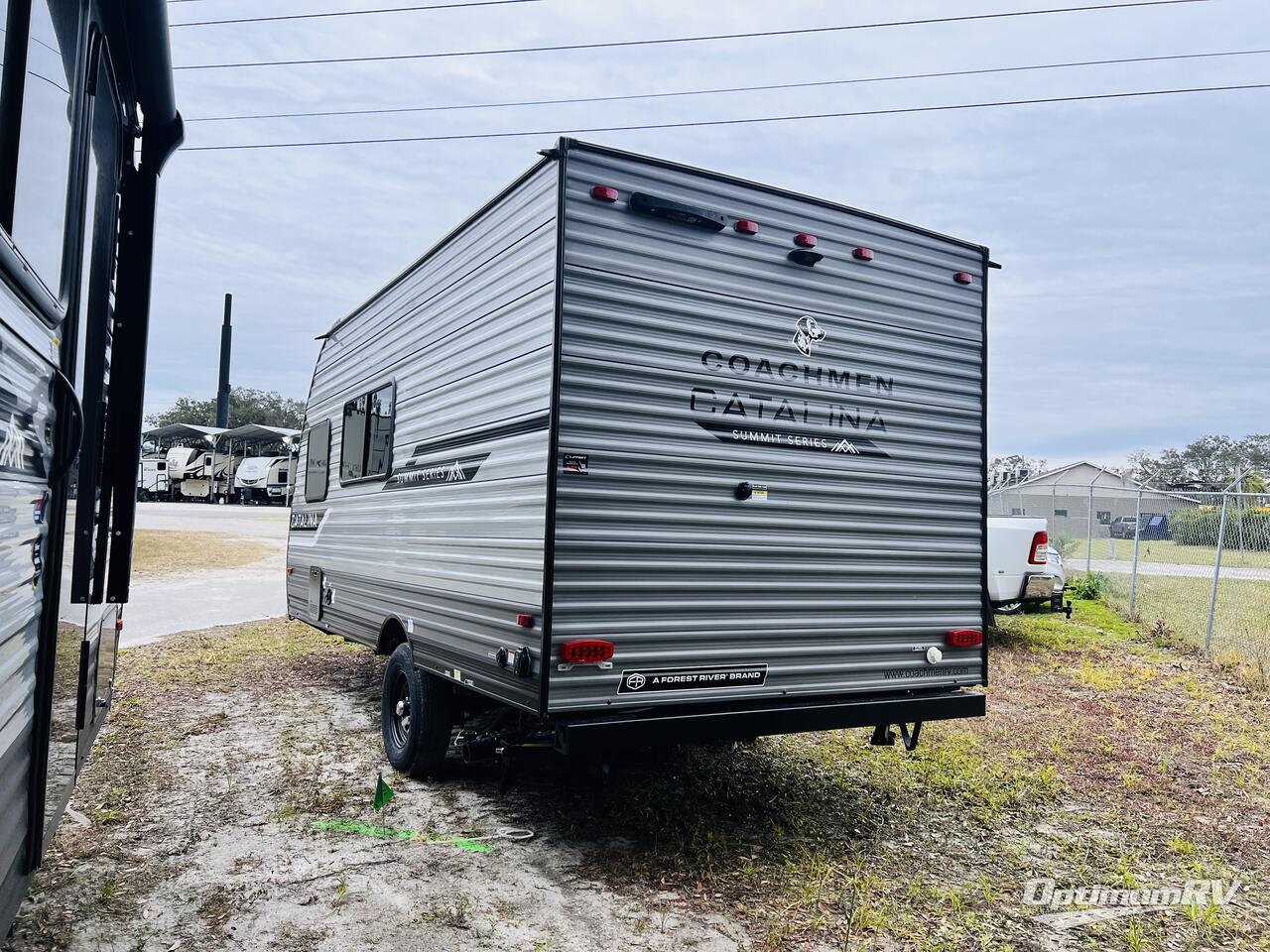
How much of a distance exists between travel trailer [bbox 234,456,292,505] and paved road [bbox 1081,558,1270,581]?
35555mm

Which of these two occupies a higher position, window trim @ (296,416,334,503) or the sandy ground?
window trim @ (296,416,334,503)

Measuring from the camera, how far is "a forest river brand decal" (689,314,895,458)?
464 cm

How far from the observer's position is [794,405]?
485 centimetres

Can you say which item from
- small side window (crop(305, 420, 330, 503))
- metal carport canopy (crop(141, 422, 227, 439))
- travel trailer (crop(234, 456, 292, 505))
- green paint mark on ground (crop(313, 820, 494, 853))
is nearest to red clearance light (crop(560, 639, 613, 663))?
green paint mark on ground (crop(313, 820, 494, 853))

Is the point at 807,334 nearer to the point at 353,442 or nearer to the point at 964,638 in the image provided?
the point at 964,638

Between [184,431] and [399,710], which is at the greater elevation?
[184,431]

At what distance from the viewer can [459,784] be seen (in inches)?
218

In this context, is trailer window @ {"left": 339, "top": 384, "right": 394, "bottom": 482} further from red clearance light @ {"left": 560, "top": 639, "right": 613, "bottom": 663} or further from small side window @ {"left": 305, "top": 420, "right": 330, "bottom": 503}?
red clearance light @ {"left": 560, "top": 639, "right": 613, "bottom": 663}

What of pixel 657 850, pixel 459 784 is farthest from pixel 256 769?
pixel 657 850

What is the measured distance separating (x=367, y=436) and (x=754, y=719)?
368cm

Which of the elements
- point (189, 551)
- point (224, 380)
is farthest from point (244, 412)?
point (189, 551)

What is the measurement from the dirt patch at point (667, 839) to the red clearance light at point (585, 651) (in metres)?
0.98

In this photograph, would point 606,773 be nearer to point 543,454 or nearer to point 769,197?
point 543,454

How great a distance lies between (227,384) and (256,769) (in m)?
60.7
